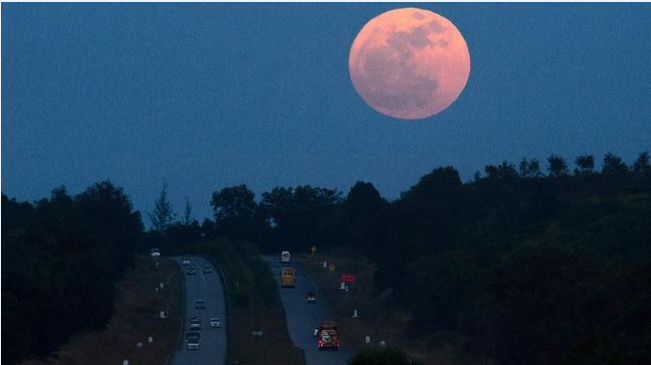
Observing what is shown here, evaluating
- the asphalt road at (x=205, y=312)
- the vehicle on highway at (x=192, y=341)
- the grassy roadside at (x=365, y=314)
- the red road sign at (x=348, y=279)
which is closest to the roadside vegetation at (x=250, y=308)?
the asphalt road at (x=205, y=312)

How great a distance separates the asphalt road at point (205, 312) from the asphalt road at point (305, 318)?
4.29 metres

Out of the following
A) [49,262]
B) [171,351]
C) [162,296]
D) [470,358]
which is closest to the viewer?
[470,358]

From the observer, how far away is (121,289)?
10050cm

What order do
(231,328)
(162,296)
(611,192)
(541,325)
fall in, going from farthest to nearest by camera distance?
1. (611,192)
2. (162,296)
3. (231,328)
4. (541,325)

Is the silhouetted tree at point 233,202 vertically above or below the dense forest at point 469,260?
above

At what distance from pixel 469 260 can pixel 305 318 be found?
1613 centimetres

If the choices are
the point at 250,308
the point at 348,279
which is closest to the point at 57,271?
the point at 250,308

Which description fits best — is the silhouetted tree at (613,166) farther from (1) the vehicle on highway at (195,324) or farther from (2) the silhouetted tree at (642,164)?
(1) the vehicle on highway at (195,324)

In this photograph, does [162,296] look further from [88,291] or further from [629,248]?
[629,248]

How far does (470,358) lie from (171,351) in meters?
15.4

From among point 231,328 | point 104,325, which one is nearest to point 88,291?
point 104,325

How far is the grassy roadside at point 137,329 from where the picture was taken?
200ft

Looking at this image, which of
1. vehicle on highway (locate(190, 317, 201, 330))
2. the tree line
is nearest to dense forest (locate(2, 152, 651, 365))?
the tree line

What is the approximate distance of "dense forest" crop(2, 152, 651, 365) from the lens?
148 ft
